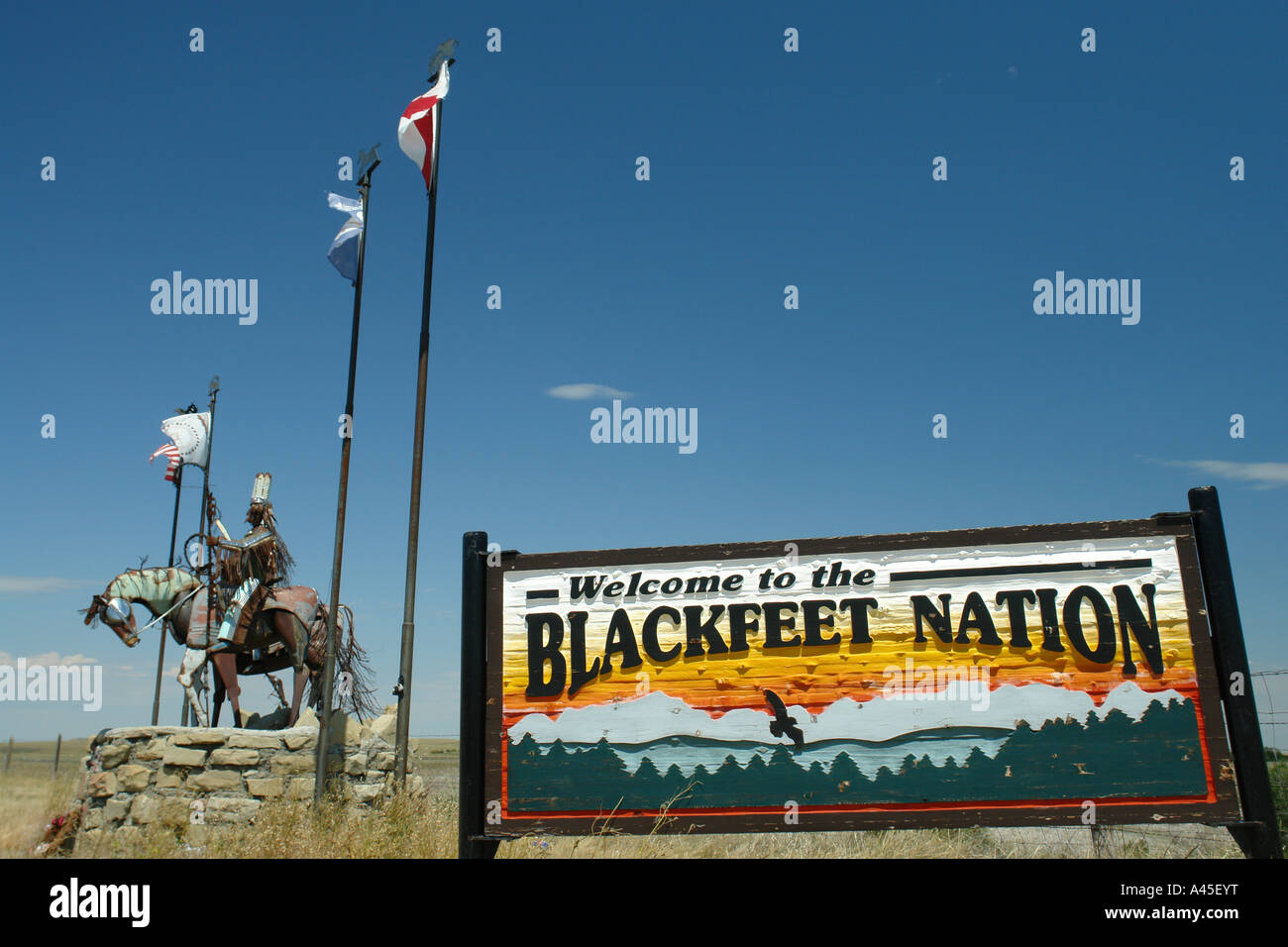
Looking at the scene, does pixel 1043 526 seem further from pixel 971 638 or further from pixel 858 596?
pixel 858 596

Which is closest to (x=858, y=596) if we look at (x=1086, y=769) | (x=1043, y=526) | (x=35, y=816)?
(x=1043, y=526)

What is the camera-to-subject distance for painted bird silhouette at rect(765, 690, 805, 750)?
5.77 meters

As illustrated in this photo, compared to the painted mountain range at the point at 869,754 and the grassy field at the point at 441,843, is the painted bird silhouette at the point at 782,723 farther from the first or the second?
the grassy field at the point at 441,843

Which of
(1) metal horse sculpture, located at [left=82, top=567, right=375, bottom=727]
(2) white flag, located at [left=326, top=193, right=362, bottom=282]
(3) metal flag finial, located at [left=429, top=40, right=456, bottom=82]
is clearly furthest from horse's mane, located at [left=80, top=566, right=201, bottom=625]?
(3) metal flag finial, located at [left=429, top=40, right=456, bottom=82]

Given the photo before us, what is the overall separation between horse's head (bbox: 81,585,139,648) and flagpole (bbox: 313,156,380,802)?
315 centimetres

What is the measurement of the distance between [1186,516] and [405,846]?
23.9 ft

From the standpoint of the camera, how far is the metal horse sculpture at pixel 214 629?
43.3 ft

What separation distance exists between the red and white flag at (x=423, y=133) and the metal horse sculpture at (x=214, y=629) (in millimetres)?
6855

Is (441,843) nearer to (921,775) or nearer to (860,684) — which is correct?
(860,684)

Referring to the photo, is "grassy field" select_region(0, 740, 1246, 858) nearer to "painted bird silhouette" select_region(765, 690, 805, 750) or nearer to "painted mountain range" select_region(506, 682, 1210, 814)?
"painted mountain range" select_region(506, 682, 1210, 814)

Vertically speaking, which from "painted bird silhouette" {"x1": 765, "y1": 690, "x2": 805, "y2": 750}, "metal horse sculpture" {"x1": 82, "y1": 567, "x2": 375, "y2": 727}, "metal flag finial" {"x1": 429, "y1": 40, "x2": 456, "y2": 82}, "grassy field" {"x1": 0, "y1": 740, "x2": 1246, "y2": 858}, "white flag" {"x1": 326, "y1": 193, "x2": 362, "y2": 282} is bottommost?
"grassy field" {"x1": 0, "y1": 740, "x2": 1246, "y2": 858}
